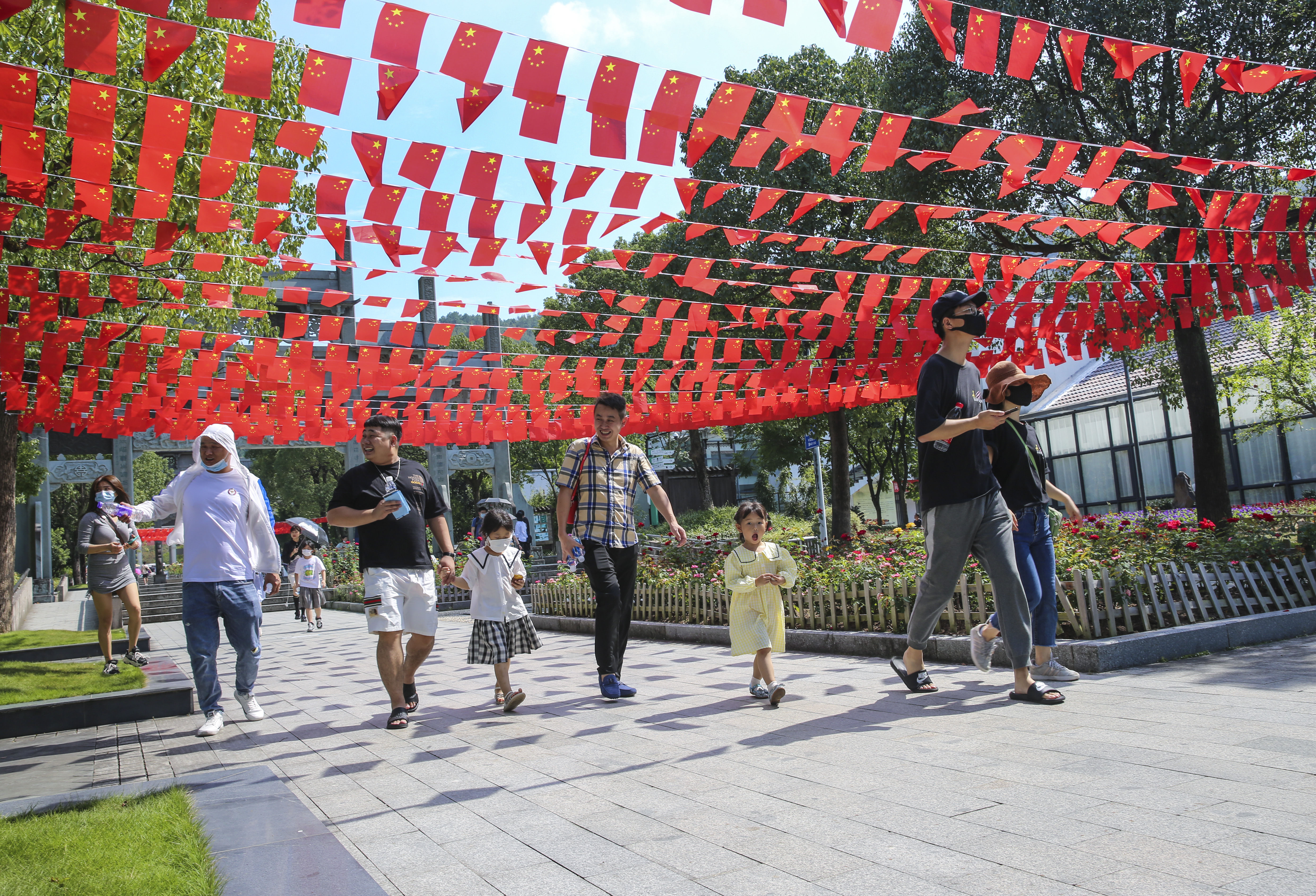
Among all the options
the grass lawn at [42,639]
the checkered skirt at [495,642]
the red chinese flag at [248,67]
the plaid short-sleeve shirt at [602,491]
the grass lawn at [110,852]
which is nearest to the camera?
the grass lawn at [110,852]

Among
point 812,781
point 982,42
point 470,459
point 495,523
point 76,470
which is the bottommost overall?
point 812,781

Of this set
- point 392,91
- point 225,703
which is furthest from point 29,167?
point 225,703

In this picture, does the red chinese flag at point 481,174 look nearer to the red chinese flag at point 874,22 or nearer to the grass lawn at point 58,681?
the red chinese flag at point 874,22

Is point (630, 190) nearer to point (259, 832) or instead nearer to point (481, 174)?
point (481, 174)

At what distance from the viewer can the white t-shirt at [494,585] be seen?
5.85 m

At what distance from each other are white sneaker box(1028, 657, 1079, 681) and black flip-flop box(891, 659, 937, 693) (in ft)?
1.84

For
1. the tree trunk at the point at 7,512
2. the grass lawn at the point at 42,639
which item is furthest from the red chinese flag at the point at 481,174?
the tree trunk at the point at 7,512

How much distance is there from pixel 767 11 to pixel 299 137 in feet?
8.60

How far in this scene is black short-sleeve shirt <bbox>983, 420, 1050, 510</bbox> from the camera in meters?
5.16

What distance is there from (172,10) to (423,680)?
6299mm

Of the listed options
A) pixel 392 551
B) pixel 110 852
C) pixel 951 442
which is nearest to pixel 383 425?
Result: pixel 392 551

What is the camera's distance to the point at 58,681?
6.96 metres

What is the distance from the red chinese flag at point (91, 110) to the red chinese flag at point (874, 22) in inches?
140

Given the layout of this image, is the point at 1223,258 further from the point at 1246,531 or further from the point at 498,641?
the point at 498,641
